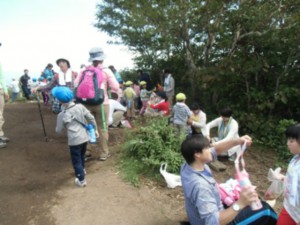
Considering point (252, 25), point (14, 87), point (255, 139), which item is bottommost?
point (255, 139)

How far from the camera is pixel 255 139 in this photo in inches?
299

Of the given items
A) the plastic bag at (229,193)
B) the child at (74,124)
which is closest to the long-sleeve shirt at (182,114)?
the child at (74,124)

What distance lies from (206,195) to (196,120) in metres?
3.95

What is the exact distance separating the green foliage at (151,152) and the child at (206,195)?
2.09 metres

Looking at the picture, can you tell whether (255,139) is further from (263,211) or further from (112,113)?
(263,211)

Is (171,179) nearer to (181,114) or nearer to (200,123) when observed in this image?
(200,123)

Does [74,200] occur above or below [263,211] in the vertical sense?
below

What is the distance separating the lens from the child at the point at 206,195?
2.02 meters

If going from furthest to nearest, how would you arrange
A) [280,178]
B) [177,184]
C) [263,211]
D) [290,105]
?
[290,105] < [177,184] < [280,178] < [263,211]

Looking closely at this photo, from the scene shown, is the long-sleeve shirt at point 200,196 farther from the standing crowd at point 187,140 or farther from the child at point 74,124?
the child at point 74,124

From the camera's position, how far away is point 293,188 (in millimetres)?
2459

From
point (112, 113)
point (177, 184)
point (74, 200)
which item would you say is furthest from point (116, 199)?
point (112, 113)

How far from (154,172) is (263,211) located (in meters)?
2.34

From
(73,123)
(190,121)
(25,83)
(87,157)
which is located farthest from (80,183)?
(25,83)
